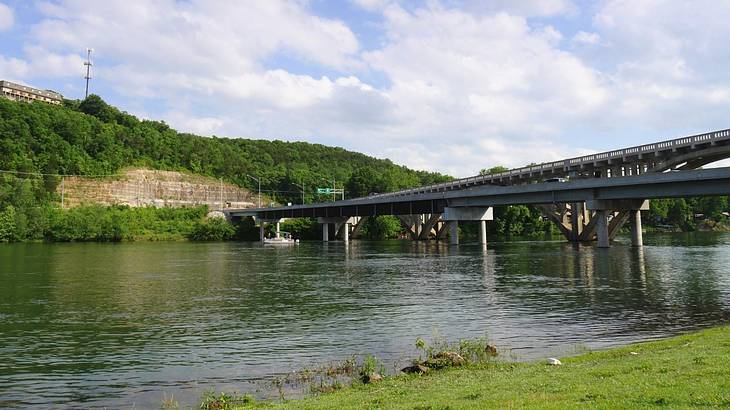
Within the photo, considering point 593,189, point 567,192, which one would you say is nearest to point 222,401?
point 593,189

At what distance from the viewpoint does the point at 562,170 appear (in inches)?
4336

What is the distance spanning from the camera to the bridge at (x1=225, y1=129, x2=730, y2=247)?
71.1m

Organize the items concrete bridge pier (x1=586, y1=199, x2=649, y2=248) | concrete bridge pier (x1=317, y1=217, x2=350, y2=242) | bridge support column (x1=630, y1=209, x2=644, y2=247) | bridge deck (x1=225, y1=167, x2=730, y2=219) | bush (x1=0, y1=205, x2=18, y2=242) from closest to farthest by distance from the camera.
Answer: bridge deck (x1=225, y1=167, x2=730, y2=219), concrete bridge pier (x1=586, y1=199, x2=649, y2=248), bridge support column (x1=630, y1=209, x2=644, y2=247), bush (x1=0, y1=205, x2=18, y2=242), concrete bridge pier (x1=317, y1=217, x2=350, y2=242)

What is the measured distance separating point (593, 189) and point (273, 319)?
211ft

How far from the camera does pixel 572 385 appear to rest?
43.6ft

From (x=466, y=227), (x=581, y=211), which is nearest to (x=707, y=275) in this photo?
(x=581, y=211)

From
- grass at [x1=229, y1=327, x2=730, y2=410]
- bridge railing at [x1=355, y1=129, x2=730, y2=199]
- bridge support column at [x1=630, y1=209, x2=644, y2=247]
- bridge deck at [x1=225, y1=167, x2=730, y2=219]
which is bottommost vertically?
grass at [x1=229, y1=327, x2=730, y2=410]

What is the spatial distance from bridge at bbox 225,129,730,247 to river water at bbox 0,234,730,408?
20242 millimetres

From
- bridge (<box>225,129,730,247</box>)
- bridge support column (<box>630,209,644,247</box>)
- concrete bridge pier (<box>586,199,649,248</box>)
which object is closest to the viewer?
bridge (<box>225,129,730,247</box>)

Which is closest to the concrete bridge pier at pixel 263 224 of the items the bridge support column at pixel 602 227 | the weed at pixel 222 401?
the bridge support column at pixel 602 227

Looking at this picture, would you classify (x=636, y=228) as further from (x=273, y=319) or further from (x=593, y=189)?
(x=273, y=319)

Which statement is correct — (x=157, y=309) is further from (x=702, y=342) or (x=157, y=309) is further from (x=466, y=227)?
(x=466, y=227)

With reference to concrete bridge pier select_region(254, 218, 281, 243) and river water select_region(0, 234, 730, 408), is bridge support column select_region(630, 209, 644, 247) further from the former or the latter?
concrete bridge pier select_region(254, 218, 281, 243)

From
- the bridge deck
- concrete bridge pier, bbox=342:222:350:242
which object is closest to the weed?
the bridge deck
